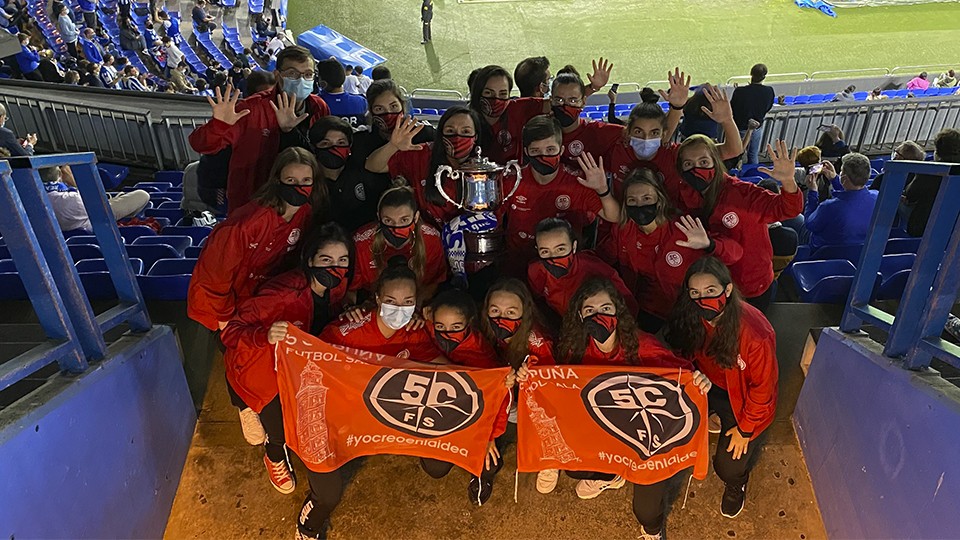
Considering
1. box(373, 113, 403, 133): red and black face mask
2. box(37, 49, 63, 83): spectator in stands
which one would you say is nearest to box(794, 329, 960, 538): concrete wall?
box(373, 113, 403, 133): red and black face mask

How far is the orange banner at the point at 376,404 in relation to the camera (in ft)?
11.5

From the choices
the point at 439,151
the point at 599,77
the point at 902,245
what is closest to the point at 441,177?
the point at 439,151

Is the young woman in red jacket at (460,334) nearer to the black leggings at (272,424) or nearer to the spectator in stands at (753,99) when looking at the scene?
the black leggings at (272,424)

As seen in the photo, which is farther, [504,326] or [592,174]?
[592,174]

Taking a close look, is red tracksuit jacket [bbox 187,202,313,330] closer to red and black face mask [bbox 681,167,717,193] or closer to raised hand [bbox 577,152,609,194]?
raised hand [bbox 577,152,609,194]

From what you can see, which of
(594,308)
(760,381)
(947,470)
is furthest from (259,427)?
(947,470)

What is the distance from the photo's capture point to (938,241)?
3326mm

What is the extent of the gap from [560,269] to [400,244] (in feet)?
2.92

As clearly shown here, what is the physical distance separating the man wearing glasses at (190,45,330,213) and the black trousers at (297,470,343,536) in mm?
1949

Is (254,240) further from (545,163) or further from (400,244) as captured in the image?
(545,163)

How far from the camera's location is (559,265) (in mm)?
3664

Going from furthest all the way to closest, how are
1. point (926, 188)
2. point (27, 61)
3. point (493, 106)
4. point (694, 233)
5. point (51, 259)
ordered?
point (27, 61)
point (926, 188)
point (493, 106)
point (694, 233)
point (51, 259)

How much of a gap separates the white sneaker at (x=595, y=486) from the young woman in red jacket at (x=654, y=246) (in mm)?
907

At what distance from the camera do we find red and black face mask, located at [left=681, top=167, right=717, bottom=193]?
397 cm
